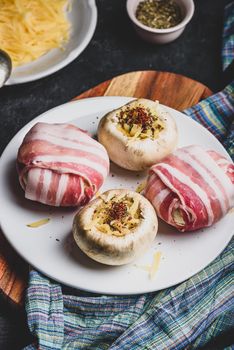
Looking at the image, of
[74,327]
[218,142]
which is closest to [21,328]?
[74,327]

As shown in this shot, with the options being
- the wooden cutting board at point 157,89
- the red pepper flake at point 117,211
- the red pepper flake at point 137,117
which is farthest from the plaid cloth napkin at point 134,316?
the wooden cutting board at point 157,89

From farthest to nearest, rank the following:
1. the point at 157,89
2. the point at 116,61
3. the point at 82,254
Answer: the point at 116,61 → the point at 157,89 → the point at 82,254

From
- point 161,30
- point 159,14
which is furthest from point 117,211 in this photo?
point 159,14

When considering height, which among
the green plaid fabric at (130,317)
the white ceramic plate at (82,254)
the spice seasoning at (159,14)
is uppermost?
the spice seasoning at (159,14)

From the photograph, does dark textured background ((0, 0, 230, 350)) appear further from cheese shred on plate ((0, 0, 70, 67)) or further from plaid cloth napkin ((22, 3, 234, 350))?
plaid cloth napkin ((22, 3, 234, 350))

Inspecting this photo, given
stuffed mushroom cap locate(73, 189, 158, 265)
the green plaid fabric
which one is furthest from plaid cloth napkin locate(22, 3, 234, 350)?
stuffed mushroom cap locate(73, 189, 158, 265)

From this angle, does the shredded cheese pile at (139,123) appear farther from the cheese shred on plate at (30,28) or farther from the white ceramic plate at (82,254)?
the cheese shred on plate at (30,28)

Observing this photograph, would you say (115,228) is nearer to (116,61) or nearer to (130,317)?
(130,317)
